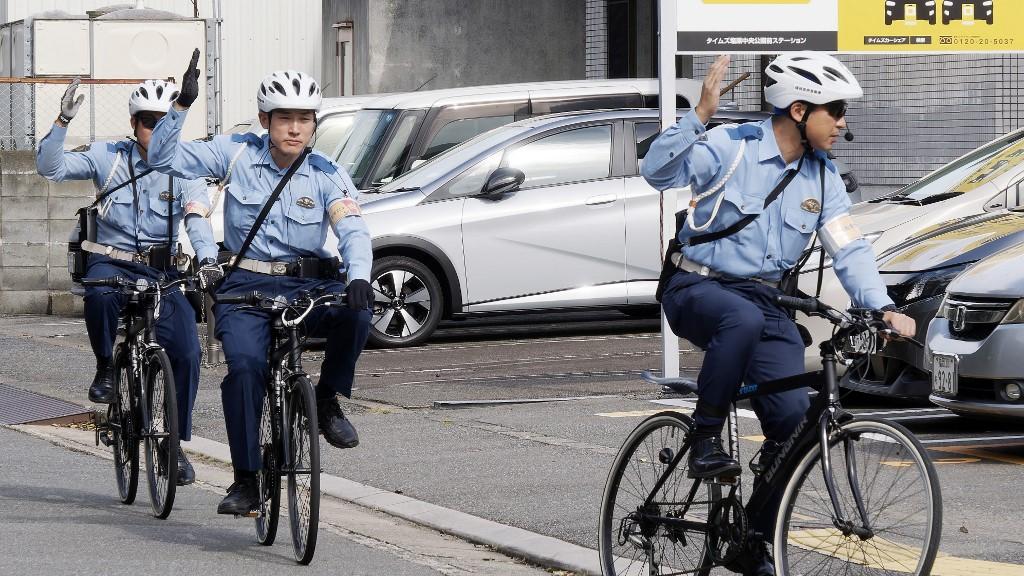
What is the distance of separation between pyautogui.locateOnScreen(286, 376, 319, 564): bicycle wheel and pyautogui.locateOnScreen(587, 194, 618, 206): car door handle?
7.35 metres

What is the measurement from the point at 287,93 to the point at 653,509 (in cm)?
225

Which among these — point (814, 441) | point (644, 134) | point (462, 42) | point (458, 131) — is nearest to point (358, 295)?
point (814, 441)

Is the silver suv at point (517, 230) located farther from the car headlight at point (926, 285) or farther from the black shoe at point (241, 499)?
the black shoe at point (241, 499)

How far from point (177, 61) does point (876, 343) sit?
17.7 metres

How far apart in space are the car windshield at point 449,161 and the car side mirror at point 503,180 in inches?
19.2

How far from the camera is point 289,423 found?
6703mm

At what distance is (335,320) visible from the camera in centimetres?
692

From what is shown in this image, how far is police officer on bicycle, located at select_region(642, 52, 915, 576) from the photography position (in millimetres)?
5324

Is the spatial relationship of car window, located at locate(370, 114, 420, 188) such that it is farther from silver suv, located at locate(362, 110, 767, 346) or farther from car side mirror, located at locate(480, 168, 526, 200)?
car side mirror, located at locate(480, 168, 526, 200)

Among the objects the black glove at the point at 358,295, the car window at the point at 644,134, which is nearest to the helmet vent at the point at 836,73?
the black glove at the point at 358,295

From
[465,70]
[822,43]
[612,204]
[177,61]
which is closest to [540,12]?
[465,70]

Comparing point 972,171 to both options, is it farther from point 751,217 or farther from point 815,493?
point 815,493

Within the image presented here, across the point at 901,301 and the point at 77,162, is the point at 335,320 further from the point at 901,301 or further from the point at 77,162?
the point at 901,301

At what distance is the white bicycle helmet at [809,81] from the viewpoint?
5387mm
